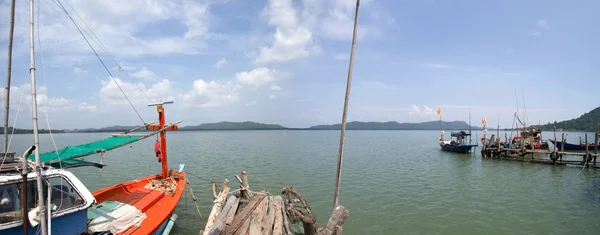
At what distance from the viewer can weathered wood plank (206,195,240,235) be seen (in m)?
8.02

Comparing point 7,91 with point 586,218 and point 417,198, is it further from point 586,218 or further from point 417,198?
point 586,218

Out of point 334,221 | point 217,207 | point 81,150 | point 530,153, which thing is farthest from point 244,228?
point 530,153

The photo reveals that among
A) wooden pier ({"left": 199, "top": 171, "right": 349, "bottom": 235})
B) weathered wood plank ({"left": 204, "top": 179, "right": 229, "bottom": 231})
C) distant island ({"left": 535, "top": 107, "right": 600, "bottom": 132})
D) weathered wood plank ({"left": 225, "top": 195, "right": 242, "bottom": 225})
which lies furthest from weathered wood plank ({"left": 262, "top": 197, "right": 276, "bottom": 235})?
distant island ({"left": 535, "top": 107, "right": 600, "bottom": 132})

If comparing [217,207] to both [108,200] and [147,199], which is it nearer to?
[147,199]

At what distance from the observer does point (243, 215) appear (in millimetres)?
9180

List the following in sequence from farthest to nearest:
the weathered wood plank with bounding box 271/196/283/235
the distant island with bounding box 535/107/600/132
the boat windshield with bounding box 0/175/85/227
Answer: the distant island with bounding box 535/107/600/132 → the weathered wood plank with bounding box 271/196/283/235 → the boat windshield with bounding box 0/175/85/227

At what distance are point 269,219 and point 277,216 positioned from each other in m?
0.32

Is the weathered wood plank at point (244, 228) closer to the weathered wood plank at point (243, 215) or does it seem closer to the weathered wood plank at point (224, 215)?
the weathered wood plank at point (243, 215)

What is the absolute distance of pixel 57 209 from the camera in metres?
6.86

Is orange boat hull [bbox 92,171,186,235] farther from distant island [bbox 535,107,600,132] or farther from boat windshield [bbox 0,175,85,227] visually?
distant island [bbox 535,107,600,132]

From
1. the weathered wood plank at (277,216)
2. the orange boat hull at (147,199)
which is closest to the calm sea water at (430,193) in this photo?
the orange boat hull at (147,199)

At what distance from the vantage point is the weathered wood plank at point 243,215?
8.48 meters

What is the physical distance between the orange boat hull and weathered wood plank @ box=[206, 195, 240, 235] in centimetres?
197

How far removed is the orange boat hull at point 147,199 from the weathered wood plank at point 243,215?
2316 mm
